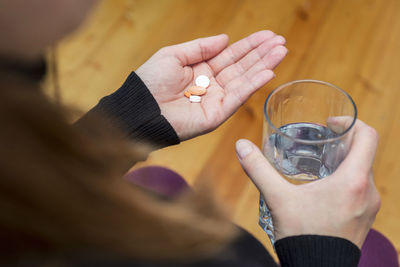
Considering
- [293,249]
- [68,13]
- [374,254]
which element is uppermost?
[68,13]

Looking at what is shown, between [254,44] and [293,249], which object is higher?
[254,44]

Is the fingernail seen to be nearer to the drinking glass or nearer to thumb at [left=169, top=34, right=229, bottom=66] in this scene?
the drinking glass

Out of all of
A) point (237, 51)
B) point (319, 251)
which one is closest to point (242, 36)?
point (237, 51)

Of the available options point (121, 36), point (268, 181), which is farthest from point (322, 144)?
point (121, 36)

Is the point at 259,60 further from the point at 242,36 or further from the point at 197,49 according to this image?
the point at 242,36

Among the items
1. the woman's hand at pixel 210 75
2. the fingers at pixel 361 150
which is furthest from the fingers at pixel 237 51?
the fingers at pixel 361 150

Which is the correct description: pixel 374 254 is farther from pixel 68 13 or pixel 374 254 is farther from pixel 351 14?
pixel 351 14
